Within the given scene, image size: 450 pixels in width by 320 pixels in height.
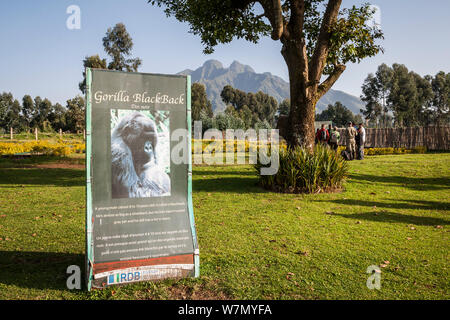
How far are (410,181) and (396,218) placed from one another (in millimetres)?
5283

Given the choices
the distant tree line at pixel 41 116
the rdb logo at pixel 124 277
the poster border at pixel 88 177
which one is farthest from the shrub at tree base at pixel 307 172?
the distant tree line at pixel 41 116

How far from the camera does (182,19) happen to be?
550 inches

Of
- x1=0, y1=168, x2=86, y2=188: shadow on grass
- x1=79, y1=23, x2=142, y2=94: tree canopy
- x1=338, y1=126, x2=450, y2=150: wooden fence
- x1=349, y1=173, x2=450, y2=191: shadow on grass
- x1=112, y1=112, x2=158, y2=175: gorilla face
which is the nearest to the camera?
x1=112, y1=112, x2=158, y2=175: gorilla face

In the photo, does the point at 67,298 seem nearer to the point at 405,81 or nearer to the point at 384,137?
the point at 384,137

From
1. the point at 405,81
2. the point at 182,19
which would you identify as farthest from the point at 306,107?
the point at 405,81

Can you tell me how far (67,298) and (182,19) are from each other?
12.7 metres

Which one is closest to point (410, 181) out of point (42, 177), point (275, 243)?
point (275, 243)

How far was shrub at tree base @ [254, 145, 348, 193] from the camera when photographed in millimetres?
9758

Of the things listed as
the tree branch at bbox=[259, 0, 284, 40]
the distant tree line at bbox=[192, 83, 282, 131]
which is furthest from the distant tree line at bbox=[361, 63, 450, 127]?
the tree branch at bbox=[259, 0, 284, 40]

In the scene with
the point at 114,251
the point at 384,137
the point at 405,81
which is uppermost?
the point at 405,81

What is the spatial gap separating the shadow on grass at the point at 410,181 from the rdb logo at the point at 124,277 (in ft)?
31.1

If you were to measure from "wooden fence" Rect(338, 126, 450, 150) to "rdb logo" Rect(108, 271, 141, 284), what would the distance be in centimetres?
2636

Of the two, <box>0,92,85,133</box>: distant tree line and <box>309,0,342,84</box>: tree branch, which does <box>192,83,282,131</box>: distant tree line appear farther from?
<box>309,0,342,84</box>: tree branch

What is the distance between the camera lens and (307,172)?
32.0ft
